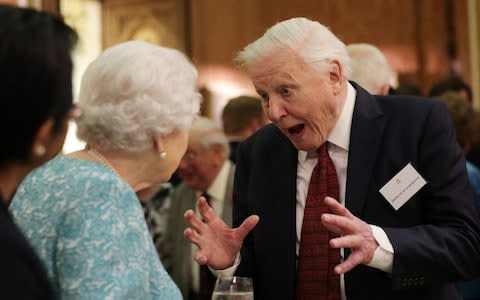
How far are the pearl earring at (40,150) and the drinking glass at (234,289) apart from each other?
2.73ft

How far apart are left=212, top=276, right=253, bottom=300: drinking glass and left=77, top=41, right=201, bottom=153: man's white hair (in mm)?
433

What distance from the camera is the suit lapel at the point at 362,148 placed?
2.20 meters

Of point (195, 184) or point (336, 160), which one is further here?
point (195, 184)

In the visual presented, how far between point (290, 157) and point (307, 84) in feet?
0.84

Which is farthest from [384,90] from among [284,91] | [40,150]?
[40,150]

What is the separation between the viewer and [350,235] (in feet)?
6.40

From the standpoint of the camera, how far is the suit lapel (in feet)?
7.21

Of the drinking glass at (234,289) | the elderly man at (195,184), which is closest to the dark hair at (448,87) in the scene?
the elderly man at (195,184)

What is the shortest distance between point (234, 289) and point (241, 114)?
282cm

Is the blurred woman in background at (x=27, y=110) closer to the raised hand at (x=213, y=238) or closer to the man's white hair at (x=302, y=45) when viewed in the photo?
the raised hand at (x=213, y=238)

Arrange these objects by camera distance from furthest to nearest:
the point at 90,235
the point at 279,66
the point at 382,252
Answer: the point at 279,66, the point at 382,252, the point at 90,235

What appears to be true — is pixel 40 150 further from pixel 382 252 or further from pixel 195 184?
pixel 195 184

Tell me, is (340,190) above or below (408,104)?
below

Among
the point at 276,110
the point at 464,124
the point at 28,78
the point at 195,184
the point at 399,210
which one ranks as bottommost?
the point at 195,184
